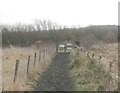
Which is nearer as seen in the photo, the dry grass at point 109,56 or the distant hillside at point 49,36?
the dry grass at point 109,56

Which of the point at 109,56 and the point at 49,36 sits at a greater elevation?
the point at 49,36

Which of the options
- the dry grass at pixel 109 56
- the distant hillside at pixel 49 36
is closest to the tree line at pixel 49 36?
the distant hillside at pixel 49 36

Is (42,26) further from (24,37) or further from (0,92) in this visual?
(0,92)

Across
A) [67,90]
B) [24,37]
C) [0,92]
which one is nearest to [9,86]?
[0,92]

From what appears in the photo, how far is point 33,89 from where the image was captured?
1277 cm

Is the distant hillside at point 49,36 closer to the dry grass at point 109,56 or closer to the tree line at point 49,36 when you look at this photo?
the tree line at point 49,36

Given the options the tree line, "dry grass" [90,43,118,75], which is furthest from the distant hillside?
"dry grass" [90,43,118,75]

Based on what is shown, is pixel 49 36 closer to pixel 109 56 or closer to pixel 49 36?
pixel 49 36

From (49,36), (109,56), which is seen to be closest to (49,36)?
(49,36)

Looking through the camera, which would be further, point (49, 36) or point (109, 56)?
point (49, 36)

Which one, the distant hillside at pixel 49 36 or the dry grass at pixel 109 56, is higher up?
the distant hillside at pixel 49 36

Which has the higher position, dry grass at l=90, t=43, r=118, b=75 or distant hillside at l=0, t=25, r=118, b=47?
distant hillside at l=0, t=25, r=118, b=47

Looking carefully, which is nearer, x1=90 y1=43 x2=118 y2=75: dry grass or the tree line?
x1=90 y1=43 x2=118 y2=75: dry grass

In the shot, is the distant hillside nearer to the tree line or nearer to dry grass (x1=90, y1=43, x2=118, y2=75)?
the tree line
